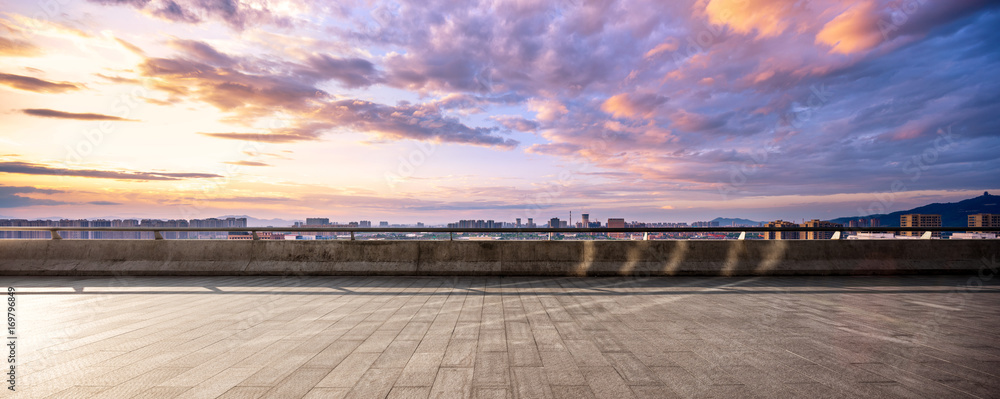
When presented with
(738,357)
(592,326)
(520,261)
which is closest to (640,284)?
(520,261)

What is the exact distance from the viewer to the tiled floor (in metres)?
4.07

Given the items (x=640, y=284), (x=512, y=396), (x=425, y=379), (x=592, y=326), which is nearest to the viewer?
(x=512, y=396)

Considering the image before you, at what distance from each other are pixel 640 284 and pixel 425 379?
7.64 metres

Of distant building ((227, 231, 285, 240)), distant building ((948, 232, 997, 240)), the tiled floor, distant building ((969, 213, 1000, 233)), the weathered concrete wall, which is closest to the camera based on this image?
the tiled floor

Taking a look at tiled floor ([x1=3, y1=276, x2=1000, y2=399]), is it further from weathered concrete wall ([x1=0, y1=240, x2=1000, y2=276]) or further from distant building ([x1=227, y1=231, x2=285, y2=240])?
distant building ([x1=227, y1=231, x2=285, y2=240])

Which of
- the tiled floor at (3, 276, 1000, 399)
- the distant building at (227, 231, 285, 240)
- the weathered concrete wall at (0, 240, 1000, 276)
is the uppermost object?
the distant building at (227, 231, 285, 240)

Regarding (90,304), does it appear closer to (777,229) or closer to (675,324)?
(675,324)

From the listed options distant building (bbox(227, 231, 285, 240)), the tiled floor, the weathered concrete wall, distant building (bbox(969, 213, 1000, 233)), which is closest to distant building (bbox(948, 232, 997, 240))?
the weathered concrete wall

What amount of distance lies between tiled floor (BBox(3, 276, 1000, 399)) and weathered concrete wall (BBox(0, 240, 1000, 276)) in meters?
2.42

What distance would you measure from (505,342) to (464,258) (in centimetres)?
680

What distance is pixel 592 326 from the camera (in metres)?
6.28

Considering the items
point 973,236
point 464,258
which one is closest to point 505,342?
point 464,258

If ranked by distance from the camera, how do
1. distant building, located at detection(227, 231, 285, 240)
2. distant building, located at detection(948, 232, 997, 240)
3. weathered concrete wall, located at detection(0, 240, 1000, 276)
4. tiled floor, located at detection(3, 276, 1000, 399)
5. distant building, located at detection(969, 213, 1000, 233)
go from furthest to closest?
distant building, located at detection(969, 213, 1000, 233) → distant building, located at detection(948, 232, 997, 240) → distant building, located at detection(227, 231, 285, 240) → weathered concrete wall, located at detection(0, 240, 1000, 276) → tiled floor, located at detection(3, 276, 1000, 399)

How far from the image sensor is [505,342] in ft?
18.0
